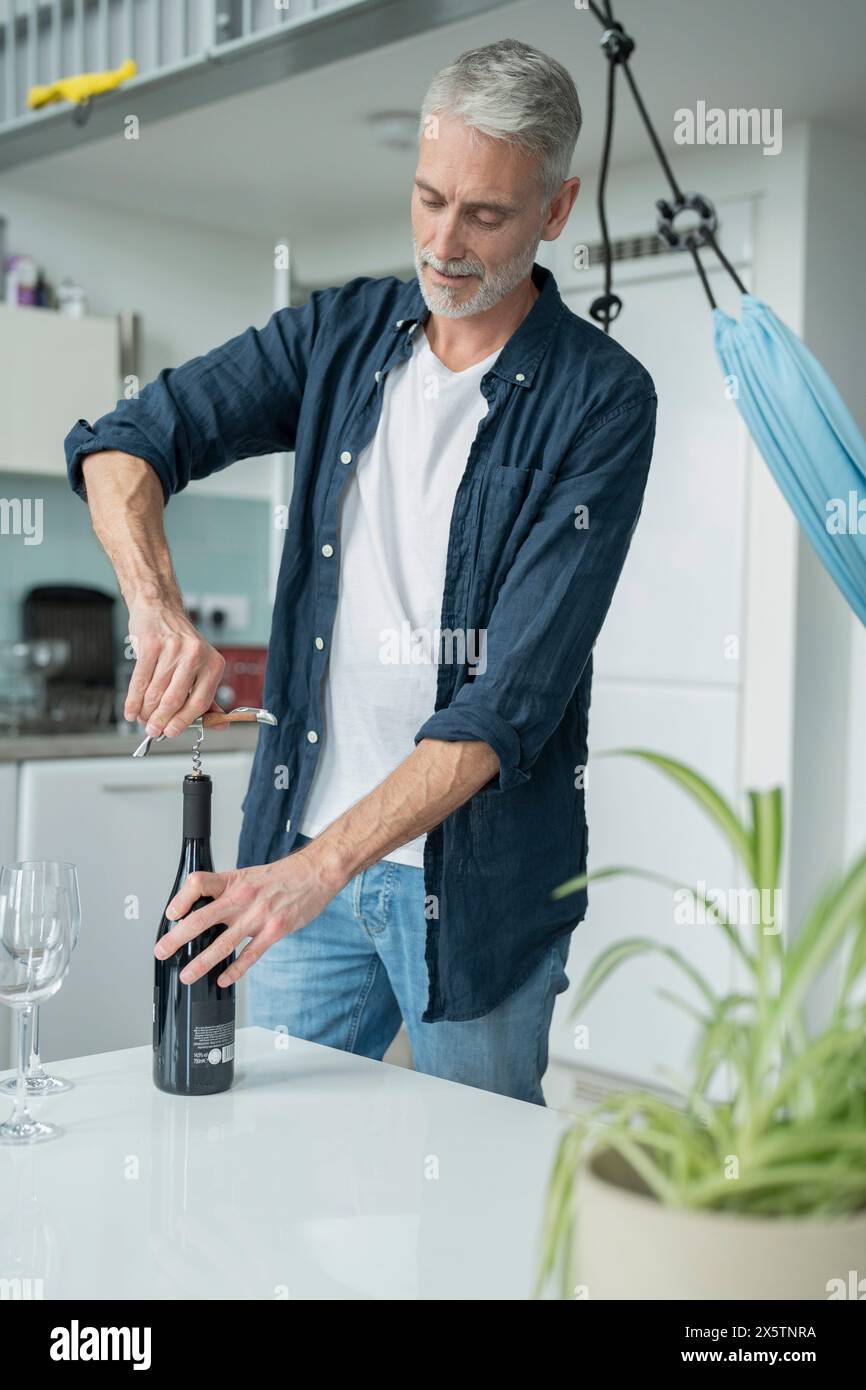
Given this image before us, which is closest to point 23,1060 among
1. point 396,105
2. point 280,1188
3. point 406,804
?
point 280,1188

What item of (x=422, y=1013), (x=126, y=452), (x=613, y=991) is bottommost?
(x=613, y=991)

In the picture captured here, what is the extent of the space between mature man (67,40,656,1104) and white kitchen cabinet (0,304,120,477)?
1898 millimetres

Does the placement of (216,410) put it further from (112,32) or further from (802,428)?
(112,32)

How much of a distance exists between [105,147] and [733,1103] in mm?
2975

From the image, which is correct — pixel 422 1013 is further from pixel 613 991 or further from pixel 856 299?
pixel 856 299

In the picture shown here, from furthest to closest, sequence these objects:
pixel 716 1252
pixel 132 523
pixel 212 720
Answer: pixel 132 523, pixel 212 720, pixel 716 1252

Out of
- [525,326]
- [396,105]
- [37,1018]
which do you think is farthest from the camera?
[396,105]

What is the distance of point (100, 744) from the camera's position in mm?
2914

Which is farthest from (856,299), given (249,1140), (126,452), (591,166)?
(249,1140)

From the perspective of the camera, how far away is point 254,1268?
2.52ft

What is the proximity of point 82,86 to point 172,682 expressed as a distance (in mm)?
2154

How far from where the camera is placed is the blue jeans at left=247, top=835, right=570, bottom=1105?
4.63 ft

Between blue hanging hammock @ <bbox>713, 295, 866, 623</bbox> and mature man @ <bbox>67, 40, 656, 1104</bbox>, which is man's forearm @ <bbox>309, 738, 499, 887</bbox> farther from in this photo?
blue hanging hammock @ <bbox>713, 295, 866, 623</bbox>

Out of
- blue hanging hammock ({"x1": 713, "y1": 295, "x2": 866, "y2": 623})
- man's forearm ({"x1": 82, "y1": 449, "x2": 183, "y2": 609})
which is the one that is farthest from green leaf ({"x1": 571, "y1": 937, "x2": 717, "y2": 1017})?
blue hanging hammock ({"x1": 713, "y1": 295, "x2": 866, "y2": 623})
